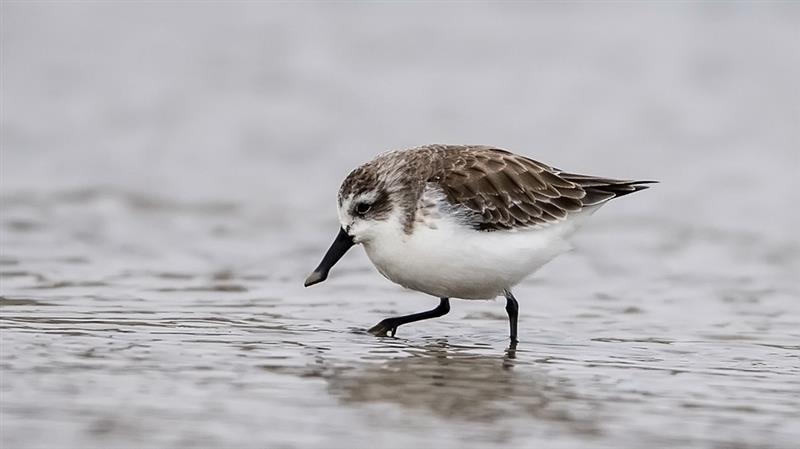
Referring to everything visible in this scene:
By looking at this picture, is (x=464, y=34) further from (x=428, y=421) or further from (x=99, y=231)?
(x=428, y=421)

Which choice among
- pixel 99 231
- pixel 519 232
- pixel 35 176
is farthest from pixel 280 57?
pixel 519 232

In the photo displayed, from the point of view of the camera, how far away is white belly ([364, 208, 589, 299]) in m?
7.24

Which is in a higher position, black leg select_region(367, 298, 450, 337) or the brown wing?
the brown wing

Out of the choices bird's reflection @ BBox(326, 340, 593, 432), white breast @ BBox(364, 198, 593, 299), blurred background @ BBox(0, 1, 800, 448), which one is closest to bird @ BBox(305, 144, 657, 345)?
white breast @ BBox(364, 198, 593, 299)

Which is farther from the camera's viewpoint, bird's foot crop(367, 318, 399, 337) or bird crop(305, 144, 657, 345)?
bird's foot crop(367, 318, 399, 337)

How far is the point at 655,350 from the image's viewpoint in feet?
24.5

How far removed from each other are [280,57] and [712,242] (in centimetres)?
749

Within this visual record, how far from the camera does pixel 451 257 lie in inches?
286

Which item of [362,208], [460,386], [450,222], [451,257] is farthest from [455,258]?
[460,386]

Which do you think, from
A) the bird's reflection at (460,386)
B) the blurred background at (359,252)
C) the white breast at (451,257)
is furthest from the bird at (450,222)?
the bird's reflection at (460,386)

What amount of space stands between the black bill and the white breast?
12 centimetres

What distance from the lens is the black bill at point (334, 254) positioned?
7551 millimetres

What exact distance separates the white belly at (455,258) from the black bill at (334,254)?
119 mm

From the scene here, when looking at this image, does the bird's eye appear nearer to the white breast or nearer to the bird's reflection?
the white breast
